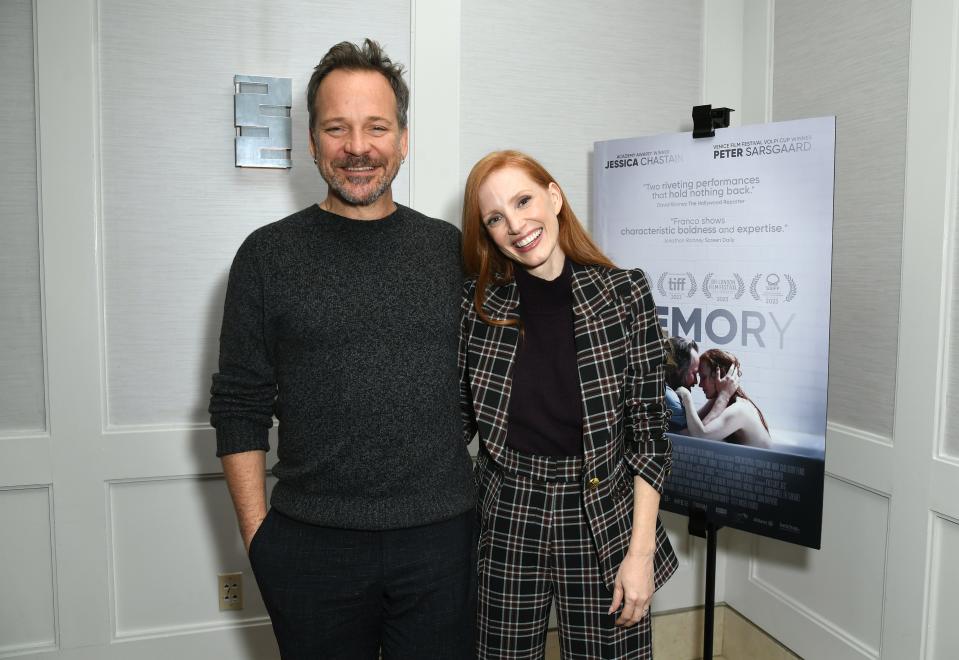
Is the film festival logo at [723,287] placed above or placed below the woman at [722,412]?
above

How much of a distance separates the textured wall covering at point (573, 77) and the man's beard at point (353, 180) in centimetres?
95

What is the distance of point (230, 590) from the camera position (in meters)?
2.26

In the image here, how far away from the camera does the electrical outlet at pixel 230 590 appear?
88.7 inches

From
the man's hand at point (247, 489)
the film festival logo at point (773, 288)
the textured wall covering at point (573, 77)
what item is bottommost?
the man's hand at point (247, 489)

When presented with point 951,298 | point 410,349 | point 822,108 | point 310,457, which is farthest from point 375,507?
point 822,108

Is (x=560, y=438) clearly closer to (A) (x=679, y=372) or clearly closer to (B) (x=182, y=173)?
(A) (x=679, y=372)

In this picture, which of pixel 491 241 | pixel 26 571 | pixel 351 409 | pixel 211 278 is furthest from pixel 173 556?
pixel 491 241

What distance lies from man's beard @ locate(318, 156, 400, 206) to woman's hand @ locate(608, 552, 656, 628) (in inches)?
35.7

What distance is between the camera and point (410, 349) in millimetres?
1420

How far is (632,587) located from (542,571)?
0.19 metres

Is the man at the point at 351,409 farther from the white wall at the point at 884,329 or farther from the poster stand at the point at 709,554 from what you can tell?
the white wall at the point at 884,329

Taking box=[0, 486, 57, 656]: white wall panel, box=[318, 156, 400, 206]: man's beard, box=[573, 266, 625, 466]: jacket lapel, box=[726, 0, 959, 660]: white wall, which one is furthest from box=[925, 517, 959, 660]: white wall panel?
box=[0, 486, 57, 656]: white wall panel

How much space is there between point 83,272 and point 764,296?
6.41 ft

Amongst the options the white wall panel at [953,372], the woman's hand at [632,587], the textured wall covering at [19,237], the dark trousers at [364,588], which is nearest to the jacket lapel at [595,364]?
the woman's hand at [632,587]
